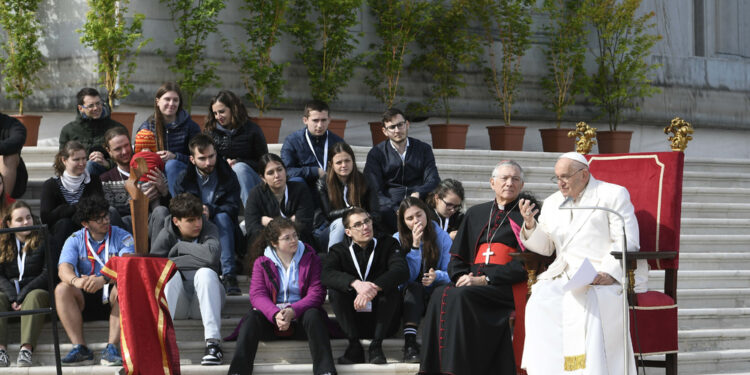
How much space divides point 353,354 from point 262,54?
16.7 feet

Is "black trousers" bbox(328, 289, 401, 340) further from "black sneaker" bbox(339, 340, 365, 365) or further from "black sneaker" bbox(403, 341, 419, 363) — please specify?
"black sneaker" bbox(403, 341, 419, 363)

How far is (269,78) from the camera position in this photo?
1051cm

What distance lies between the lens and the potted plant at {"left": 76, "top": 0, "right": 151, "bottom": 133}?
9.54 metres

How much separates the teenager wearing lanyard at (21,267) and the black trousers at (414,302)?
2.09 meters

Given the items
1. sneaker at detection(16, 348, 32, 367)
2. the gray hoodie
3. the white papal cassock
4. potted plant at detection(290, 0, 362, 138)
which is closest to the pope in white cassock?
the white papal cassock

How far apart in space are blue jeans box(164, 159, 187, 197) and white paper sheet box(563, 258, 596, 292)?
302 cm

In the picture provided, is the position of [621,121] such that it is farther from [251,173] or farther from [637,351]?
[637,351]

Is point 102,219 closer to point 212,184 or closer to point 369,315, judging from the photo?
point 212,184

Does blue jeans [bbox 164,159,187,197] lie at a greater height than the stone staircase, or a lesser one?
greater

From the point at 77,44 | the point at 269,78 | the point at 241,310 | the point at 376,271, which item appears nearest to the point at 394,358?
the point at 376,271

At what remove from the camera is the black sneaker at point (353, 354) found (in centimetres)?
596

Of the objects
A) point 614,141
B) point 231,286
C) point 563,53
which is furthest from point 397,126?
point 563,53

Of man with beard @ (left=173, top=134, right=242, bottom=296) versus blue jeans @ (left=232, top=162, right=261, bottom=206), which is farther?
blue jeans @ (left=232, top=162, right=261, bottom=206)

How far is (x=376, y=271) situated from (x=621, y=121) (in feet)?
21.8
